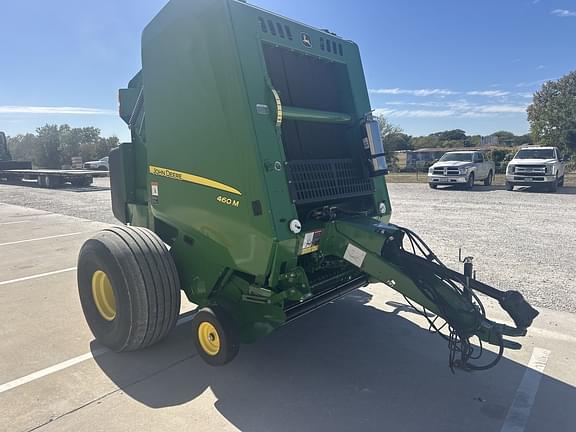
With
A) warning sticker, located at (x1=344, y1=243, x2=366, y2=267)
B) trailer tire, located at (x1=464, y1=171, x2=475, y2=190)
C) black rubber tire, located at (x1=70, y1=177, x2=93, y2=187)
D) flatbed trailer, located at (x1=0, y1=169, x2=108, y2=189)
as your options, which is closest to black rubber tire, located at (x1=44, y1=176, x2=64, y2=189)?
flatbed trailer, located at (x1=0, y1=169, x2=108, y2=189)

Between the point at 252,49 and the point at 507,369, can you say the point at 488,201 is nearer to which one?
the point at 507,369

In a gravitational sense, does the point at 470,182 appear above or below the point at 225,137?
below

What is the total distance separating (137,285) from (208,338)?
675 mm

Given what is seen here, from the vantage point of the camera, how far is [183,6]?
3.17 m

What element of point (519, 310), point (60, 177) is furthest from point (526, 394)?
point (60, 177)

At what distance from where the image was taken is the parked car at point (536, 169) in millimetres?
15984

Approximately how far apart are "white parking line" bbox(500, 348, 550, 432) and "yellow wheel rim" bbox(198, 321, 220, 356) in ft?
6.39

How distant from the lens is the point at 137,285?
10.6 ft

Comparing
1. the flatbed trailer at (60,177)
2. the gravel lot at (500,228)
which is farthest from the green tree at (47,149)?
the gravel lot at (500,228)

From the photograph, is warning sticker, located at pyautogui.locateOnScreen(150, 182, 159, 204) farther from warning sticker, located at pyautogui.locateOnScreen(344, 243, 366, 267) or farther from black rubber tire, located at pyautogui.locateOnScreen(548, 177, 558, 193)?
black rubber tire, located at pyautogui.locateOnScreen(548, 177, 558, 193)

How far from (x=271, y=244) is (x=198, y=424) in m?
1.22

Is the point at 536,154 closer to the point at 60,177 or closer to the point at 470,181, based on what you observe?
the point at 470,181

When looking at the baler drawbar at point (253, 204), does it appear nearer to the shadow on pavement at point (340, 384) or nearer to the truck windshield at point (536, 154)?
the shadow on pavement at point (340, 384)

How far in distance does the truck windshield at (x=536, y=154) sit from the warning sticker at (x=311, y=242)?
1679cm
